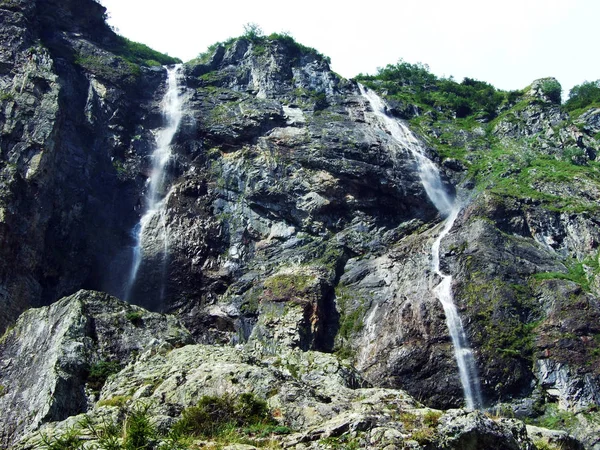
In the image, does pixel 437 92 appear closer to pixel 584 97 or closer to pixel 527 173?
pixel 584 97

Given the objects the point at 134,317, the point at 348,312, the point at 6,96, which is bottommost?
the point at 134,317

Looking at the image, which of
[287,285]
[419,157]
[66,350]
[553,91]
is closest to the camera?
[66,350]

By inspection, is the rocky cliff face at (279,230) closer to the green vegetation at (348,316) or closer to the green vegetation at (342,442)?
the green vegetation at (348,316)

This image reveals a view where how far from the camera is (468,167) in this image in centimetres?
4200

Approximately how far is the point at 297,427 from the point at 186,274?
22.8 metres

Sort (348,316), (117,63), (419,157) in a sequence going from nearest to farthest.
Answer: (348,316)
(419,157)
(117,63)

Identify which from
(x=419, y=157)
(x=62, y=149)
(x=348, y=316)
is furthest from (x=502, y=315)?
(x=62, y=149)

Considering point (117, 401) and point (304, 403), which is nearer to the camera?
point (304, 403)

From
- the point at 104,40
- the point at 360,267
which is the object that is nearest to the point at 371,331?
the point at 360,267

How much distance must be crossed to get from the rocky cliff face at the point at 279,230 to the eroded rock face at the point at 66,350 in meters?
0.08

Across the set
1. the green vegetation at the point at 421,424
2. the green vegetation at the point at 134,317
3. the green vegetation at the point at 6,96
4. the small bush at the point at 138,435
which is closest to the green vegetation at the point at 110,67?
the green vegetation at the point at 6,96

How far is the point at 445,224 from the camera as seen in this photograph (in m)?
35.2

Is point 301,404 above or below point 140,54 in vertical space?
below

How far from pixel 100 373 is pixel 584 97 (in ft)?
158
